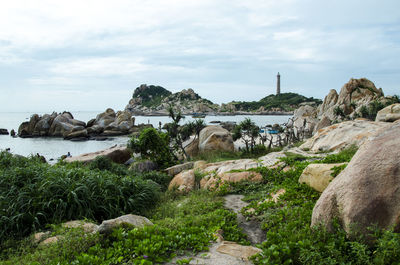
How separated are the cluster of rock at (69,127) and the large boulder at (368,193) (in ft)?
231

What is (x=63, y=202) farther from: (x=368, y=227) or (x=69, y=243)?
(x=368, y=227)

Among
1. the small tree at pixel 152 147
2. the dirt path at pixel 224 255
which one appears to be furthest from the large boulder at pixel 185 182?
the small tree at pixel 152 147

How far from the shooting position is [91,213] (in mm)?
8445

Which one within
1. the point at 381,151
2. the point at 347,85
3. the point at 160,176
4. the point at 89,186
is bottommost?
the point at 160,176

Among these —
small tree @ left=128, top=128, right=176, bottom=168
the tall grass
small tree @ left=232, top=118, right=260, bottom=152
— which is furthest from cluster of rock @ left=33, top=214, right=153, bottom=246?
small tree @ left=232, top=118, right=260, bottom=152

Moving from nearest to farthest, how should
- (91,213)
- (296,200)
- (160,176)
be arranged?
(296,200) → (91,213) → (160,176)

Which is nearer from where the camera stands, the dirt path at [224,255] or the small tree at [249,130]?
the dirt path at [224,255]

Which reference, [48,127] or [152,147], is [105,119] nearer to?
[48,127]

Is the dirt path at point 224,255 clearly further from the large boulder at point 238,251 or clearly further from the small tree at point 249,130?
the small tree at point 249,130

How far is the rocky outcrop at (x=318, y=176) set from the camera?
804 centimetres

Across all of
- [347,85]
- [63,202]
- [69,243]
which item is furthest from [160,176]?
[347,85]

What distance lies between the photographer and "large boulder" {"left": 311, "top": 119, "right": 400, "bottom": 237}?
4965 mm

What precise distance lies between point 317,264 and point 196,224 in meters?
3.20

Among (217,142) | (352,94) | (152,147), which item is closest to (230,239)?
(152,147)
